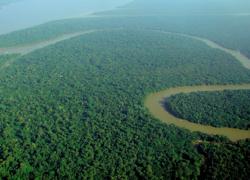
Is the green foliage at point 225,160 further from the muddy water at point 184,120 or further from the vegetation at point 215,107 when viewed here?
the vegetation at point 215,107

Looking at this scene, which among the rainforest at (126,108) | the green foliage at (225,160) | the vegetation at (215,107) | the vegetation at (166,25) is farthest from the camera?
the vegetation at (166,25)

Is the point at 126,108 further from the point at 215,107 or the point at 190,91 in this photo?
the point at 190,91

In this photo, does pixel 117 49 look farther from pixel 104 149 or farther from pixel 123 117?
pixel 104 149

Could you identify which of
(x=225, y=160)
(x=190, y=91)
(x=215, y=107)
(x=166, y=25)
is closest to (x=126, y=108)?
(x=215, y=107)

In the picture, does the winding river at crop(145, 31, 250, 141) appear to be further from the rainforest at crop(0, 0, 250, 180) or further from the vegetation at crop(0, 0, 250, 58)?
the vegetation at crop(0, 0, 250, 58)

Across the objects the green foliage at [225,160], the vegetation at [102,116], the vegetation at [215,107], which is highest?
the vegetation at [102,116]

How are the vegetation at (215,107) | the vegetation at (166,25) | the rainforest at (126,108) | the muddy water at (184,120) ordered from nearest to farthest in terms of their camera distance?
1. the rainforest at (126,108)
2. the muddy water at (184,120)
3. the vegetation at (215,107)
4. the vegetation at (166,25)

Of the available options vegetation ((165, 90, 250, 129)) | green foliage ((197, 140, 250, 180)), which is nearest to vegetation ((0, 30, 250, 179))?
green foliage ((197, 140, 250, 180))

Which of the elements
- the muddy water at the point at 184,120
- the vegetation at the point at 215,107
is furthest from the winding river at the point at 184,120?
the vegetation at the point at 215,107
